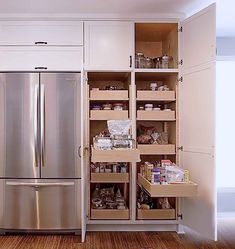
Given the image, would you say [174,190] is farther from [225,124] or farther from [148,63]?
[225,124]

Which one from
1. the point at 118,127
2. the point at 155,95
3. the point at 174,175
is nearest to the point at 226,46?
the point at 155,95

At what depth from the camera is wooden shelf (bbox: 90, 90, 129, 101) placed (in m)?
3.61

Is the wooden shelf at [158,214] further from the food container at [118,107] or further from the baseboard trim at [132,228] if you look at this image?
the food container at [118,107]

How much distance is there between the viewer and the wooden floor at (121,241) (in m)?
3.20

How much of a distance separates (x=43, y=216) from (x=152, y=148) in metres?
1.35

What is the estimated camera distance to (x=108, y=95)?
3617mm

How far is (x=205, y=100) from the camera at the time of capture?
10.3 feet

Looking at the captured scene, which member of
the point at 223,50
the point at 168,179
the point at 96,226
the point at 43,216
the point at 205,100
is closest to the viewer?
the point at 168,179

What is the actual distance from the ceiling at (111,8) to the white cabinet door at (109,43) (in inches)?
4.5

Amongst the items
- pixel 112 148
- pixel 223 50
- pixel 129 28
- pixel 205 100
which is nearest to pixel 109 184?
pixel 112 148

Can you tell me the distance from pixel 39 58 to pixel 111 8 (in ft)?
3.02

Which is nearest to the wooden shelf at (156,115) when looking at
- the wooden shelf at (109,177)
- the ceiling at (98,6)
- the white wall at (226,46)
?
the wooden shelf at (109,177)

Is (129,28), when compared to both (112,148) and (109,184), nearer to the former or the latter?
(112,148)

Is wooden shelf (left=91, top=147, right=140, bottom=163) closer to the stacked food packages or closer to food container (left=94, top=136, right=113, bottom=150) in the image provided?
food container (left=94, top=136, right=113, bottom=150)
